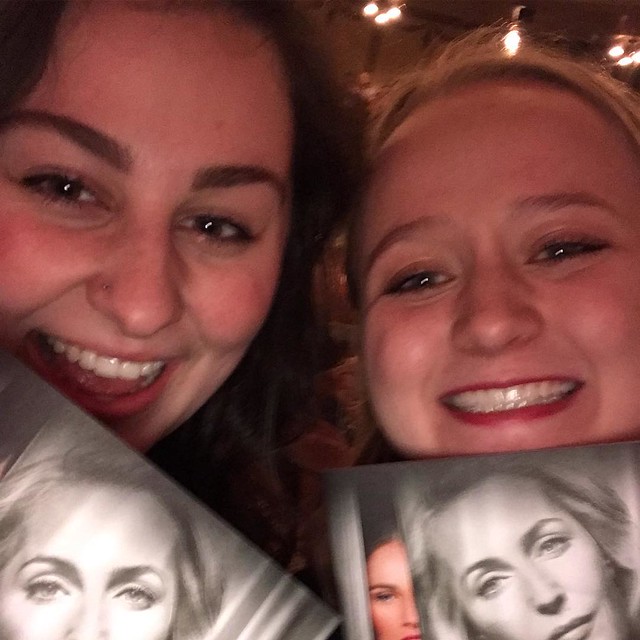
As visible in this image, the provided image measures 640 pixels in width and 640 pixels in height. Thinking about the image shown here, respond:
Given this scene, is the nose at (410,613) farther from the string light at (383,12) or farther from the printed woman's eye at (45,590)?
the string light at (383,12)

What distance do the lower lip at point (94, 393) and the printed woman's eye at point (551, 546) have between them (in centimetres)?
39

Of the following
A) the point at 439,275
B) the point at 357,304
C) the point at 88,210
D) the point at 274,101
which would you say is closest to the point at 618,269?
the point at 439,275

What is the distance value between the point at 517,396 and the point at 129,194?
42 cm

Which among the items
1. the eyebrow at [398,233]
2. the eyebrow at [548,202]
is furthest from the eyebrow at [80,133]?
the eyebrow at [548,202]

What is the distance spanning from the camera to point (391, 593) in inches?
25.5

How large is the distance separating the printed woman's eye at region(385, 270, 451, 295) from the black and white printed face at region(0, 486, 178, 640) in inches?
13.2

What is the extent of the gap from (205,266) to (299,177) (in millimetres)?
159

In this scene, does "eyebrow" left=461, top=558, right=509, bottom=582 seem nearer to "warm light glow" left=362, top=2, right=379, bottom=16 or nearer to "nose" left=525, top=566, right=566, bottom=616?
"nose" left=525, top=566, right=566, bottom=616

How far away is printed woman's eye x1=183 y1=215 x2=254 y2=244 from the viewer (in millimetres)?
708

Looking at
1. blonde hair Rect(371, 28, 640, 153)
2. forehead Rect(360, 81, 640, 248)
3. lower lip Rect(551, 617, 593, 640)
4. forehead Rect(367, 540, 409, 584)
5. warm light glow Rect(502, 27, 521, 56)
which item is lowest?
lower lip Rect(551, 617, 593, 640)

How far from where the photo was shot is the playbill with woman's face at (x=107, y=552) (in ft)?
1.92

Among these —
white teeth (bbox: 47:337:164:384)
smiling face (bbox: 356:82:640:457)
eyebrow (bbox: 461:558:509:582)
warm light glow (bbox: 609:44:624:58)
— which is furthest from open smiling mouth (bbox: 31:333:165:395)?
warm light glow (bbox: 609:44:624:58)

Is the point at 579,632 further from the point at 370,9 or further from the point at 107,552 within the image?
the point at 370,9

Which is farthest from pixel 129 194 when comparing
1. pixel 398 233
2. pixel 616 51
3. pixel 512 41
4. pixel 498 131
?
pixel 616 51
